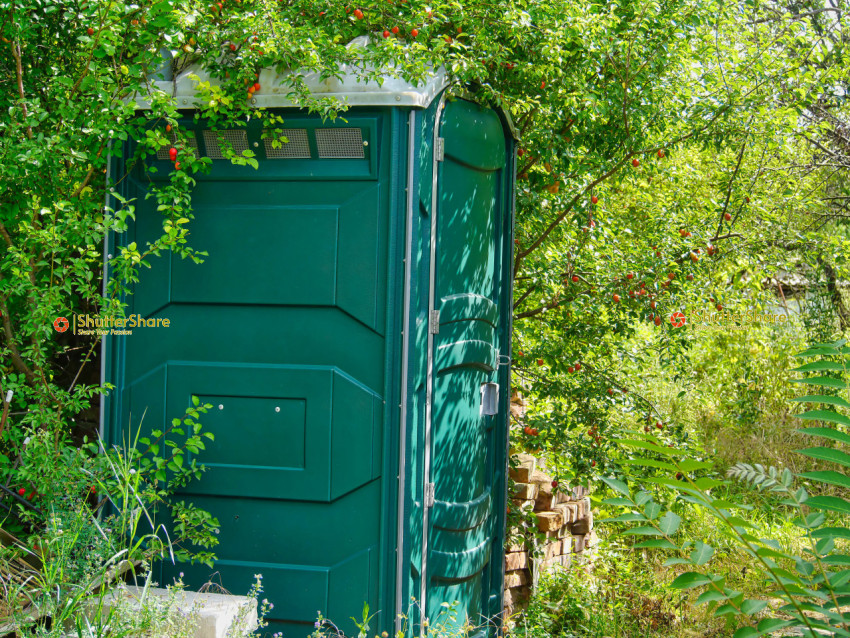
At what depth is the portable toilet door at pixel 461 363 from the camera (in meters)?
3.29

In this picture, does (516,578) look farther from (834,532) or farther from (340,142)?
(834,532)

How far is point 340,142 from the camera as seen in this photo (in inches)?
127

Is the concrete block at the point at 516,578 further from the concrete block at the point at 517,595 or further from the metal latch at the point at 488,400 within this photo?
the metal latch at the point at 488,400

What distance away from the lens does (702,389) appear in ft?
26.9

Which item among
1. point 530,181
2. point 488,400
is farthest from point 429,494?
point 530,181

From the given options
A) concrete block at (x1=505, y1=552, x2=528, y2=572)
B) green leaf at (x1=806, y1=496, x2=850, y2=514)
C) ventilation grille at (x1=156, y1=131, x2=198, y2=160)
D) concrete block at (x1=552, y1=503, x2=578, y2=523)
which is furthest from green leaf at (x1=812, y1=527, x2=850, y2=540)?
concrete block at (x1=552, y1=503, x2=578, y2=523)

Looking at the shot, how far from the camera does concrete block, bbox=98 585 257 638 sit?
2824 millimetres

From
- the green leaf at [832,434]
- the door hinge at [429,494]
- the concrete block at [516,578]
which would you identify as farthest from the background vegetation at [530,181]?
the door hinge at [429,494]

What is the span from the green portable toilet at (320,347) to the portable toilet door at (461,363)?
16 mm

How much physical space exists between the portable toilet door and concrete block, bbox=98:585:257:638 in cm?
68

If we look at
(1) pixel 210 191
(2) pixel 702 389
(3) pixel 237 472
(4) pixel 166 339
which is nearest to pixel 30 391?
(4) pixel 166 339

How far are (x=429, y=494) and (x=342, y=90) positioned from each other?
1699 millimetres

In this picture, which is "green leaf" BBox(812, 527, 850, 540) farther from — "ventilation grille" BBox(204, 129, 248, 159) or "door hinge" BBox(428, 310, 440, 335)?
"ventilation grille" BBox(204, 129, 248, 159)

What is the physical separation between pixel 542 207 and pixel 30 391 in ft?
9.96
